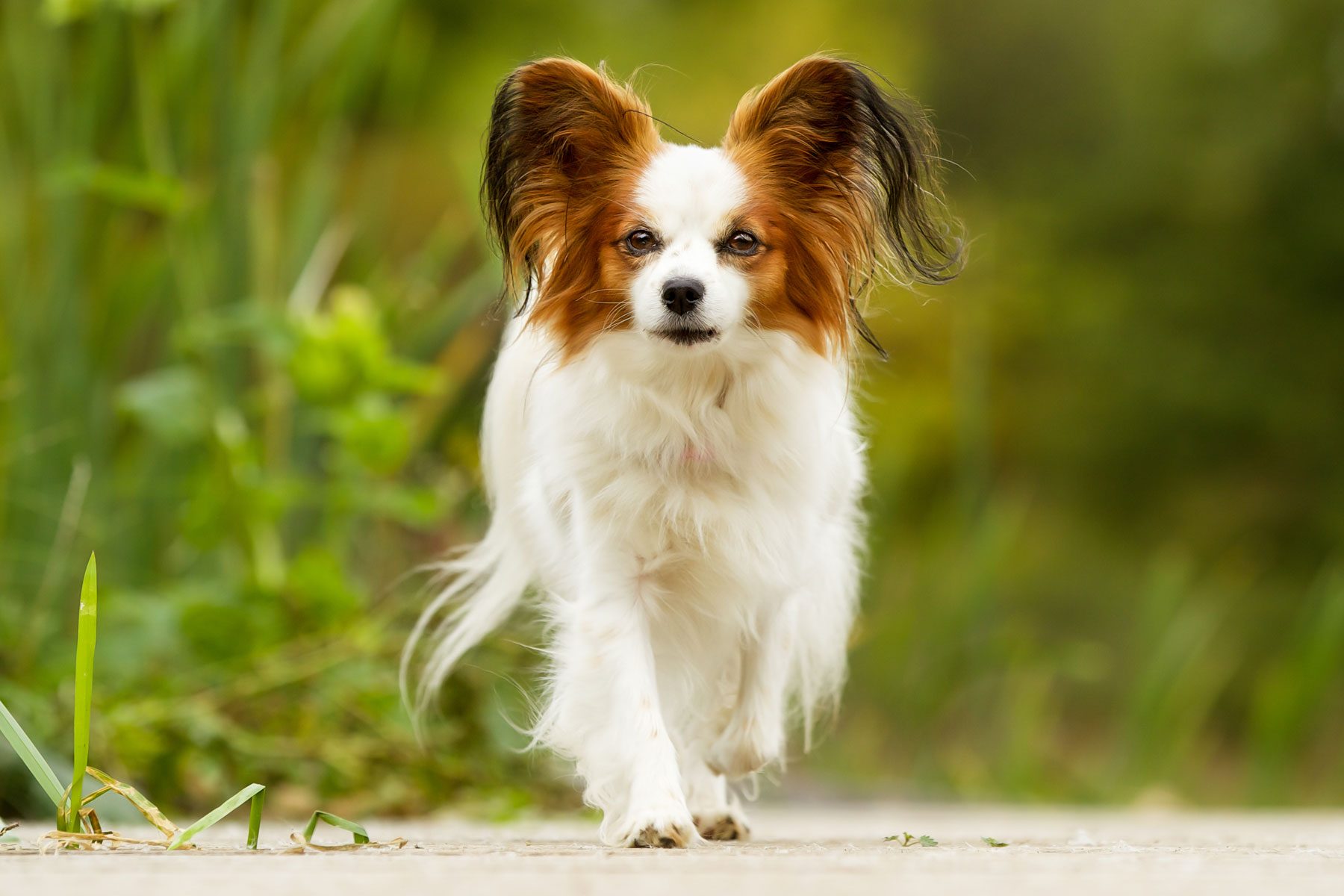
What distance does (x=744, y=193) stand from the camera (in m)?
3.38

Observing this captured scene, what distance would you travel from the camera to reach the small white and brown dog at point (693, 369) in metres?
3.29

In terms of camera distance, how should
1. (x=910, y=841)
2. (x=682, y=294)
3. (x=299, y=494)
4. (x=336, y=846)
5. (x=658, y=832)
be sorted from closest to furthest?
(x=336, y=846), (x=658, y=832), (x=910, y=841), (x=682, y=294), (x=299, y=494)

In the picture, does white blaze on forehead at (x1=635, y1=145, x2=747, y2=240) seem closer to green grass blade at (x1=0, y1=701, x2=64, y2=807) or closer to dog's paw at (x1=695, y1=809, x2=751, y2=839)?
Result: dog's paw at (x1=695, y1=809, x2=751, y2=839)

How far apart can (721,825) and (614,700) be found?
58cm

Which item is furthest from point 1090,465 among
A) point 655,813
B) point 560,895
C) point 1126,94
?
point 560,895

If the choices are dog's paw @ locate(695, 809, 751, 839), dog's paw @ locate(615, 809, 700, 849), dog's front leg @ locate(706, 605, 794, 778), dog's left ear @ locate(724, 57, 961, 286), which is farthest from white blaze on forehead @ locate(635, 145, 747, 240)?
dog's paw @ locate(695, 809, 751, 839)

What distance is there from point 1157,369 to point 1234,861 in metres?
10.6

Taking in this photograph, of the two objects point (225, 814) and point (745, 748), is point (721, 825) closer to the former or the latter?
point (745, 748)

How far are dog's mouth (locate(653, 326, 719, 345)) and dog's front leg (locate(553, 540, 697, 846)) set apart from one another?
0.44 meters

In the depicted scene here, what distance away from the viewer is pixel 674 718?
366 cm

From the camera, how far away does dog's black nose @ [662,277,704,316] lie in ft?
10.4

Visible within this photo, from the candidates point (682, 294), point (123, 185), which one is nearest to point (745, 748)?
point (682, 294)

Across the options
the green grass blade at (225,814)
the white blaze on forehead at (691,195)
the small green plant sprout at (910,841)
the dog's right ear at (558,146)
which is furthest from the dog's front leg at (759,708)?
the green grass blade at (225,814)

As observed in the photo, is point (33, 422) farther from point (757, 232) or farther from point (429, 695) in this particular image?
point (757, 232)
